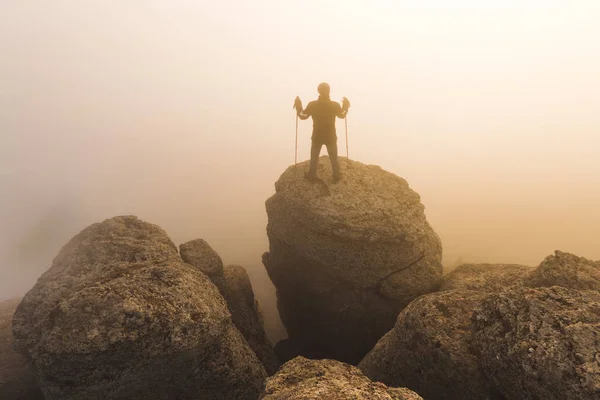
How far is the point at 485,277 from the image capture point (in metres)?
11.8

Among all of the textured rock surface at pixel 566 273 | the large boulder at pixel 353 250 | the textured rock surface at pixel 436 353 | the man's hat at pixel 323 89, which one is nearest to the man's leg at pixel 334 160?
the large boulder at pixel 353 250

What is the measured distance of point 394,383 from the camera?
29.0 ft

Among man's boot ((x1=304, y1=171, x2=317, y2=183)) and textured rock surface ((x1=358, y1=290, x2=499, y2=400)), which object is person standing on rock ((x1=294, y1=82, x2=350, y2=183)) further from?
textured rock surface ((x1=358, y1=290, x2=499, y2=400))

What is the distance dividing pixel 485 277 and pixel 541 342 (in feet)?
21.1

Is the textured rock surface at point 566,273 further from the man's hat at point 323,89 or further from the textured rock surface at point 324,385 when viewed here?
the man's hat at point 323,89

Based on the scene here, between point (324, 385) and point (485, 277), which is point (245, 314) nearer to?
point (324, 385)

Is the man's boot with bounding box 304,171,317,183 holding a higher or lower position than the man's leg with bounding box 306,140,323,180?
lower

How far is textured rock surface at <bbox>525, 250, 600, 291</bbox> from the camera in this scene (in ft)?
26.3

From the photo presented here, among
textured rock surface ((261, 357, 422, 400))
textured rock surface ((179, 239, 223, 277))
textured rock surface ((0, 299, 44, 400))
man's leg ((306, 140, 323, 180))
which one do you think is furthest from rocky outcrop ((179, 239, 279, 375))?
textured rock surface ((261, 357, 422, 400))

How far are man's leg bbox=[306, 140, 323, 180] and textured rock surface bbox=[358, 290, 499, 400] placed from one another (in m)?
7.20

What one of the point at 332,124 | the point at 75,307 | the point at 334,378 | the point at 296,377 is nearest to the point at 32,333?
the point at 75,307

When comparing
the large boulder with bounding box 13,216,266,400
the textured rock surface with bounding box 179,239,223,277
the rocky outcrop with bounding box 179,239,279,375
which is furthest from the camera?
the rocky outcrop with bounding box 179,239,279,375

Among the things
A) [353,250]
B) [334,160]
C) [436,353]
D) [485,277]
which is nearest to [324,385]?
[436,353]

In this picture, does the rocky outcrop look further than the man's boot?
No
